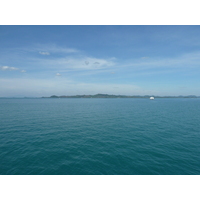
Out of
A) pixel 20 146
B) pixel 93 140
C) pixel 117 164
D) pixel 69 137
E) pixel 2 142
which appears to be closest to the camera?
pixel 117 164

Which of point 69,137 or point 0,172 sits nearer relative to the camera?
point 0,172

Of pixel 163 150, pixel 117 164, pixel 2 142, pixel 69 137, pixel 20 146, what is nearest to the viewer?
pixel 117 164

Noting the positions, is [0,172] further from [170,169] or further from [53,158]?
[170,169]

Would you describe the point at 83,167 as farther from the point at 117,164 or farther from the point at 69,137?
the point at 69,137

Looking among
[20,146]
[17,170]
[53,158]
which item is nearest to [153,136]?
[53,158]

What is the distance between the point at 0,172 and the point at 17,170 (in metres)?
2.58

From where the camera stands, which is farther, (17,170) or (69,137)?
(69,137)

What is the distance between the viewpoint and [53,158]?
2284 centimetres

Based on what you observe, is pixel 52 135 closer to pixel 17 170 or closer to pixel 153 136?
pixel 17 170

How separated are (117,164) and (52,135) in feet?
76.1

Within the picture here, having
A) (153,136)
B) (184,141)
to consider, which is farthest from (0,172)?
(184,141)

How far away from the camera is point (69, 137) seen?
3397 centimetres

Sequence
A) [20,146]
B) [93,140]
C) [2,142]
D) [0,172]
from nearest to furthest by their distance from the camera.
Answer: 1. [0,172]
2. [20,146]
3. [2,142]
4. [93,140]

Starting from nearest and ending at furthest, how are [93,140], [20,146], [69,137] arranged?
[20,146] → [93,140] → [69,137]
